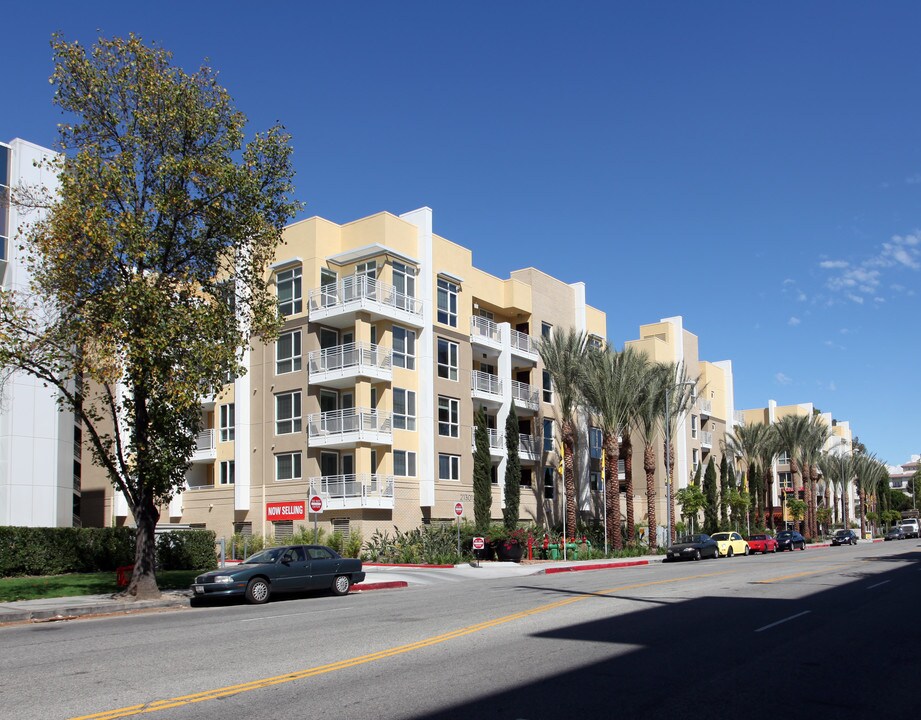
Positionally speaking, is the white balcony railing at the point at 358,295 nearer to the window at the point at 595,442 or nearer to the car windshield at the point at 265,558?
the car windshield at the point at 265,558

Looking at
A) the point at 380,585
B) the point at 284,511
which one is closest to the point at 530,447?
the point at 284,511

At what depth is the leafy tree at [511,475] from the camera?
142 ft

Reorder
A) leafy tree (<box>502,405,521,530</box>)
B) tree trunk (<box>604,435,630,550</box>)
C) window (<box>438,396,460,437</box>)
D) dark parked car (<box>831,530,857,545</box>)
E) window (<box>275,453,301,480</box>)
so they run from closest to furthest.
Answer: window (<box>275,453,301,480</box>) < window (<box>438,396,460,437</box>) < leafy tree (<box>502,405,521,530</box>) < tree trunk (<box>604,435,630,550</box>) < dark parked car (<box>831,530,857,545</box>)

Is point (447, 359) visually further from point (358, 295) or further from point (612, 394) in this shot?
point (612, 394)

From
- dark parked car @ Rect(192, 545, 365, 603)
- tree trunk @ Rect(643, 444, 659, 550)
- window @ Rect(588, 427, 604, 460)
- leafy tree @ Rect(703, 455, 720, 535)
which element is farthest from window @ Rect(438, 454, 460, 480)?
leafy tree @ Rect(703, 455, 720, 535)

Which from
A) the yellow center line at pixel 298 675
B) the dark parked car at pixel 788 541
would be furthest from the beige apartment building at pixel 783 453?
the yellow center line at pixel 298 675

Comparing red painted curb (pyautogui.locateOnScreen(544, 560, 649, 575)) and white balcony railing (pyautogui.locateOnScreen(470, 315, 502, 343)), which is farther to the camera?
white balcony railing (pyautogui.locateOnScreen(470, 315, 502, 343))

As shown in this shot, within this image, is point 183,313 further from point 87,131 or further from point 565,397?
point 565,397

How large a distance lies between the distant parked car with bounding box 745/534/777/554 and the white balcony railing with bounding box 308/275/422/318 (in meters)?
24.6

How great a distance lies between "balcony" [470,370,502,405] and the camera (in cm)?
4419

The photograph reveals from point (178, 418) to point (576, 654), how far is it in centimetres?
1406

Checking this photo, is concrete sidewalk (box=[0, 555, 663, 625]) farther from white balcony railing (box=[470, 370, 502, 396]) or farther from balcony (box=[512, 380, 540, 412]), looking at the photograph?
balcony (box=[512, 380, 540, 412])

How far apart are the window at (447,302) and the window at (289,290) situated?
680 centimetres

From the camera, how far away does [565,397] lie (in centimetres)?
4625
